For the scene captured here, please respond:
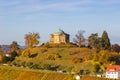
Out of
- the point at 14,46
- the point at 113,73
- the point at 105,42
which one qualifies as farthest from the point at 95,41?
the point at 113,73

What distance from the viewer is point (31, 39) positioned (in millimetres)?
101625

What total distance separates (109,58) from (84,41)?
77.3 feet

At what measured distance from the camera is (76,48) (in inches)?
3770

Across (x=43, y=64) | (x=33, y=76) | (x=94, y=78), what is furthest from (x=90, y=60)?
(x=94, y=78)

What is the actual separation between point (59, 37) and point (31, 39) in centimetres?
927

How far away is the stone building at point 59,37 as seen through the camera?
351 ft

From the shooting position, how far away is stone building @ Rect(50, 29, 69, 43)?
107 m

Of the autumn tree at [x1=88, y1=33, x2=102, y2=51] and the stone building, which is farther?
the stone building

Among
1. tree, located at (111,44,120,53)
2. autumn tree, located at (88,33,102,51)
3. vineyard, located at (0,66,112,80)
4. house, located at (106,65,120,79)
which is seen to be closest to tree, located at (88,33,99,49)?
autumn tree, located at (88,33,102,51)

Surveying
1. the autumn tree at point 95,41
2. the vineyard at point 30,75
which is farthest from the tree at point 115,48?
the vineyard at point 30,75

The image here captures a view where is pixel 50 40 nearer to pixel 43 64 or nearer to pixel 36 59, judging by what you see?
pixel 36 59

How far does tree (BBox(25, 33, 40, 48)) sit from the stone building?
7.44 meters

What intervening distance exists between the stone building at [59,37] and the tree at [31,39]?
7.44 meters

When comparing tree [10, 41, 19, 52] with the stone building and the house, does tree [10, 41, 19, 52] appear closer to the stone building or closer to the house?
the stone building
